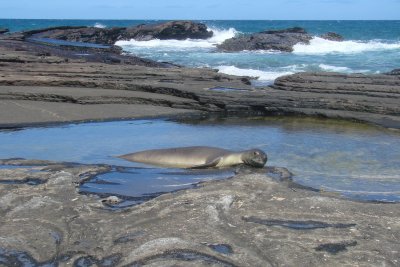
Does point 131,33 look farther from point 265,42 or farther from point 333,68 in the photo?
point 333,68

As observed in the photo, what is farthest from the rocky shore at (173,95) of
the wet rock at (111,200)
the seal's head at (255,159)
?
the wet rock at (111,200)

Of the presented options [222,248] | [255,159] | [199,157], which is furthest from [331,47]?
[222,248]

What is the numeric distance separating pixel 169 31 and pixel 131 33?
13.5 ft

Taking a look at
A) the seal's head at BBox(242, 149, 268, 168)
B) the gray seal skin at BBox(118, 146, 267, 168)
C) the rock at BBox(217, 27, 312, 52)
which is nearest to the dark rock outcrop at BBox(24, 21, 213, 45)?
the rock at BBox(217, 27, 312, 52)

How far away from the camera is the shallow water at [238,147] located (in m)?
7.84

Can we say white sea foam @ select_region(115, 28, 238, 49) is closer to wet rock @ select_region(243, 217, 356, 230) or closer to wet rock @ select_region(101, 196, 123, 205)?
wet rock @ select_region(101, 196, 123, 205)

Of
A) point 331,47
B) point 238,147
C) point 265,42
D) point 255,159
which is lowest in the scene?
point 238,147

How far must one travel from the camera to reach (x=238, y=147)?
10.7 meters

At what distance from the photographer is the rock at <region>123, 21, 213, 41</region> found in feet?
202

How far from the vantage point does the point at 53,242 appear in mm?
5457

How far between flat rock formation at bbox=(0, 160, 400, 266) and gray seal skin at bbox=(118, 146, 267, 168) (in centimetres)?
109

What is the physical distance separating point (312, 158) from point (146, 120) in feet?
17.2

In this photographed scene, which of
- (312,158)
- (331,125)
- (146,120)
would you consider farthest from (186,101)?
(312,158)

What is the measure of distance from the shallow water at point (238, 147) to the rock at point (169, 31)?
162 feet
